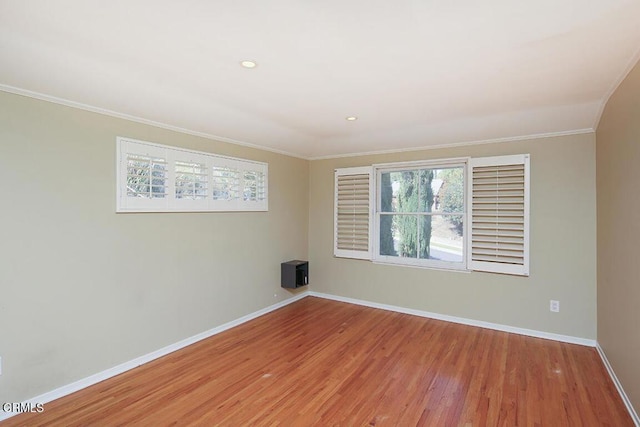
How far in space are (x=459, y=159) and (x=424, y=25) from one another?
8.81 feet

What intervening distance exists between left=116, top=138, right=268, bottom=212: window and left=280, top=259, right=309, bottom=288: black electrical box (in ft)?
3.13

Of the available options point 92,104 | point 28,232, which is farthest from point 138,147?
point 28,232

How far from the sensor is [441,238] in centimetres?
426

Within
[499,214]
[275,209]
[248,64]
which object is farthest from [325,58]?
[499,214]

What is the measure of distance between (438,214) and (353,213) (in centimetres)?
124

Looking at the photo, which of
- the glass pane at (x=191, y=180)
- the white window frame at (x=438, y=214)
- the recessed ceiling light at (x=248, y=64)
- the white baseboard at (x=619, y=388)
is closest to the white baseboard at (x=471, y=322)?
the white baseboard at (x=619, y=388)

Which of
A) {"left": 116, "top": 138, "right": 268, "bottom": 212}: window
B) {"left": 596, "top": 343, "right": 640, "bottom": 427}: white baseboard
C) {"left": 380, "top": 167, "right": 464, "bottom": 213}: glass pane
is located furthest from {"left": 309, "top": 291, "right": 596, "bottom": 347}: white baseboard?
{"left": 116, "top": 138, "right": 268, "bottom": 212}: window

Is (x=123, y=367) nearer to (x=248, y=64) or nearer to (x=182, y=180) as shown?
(x=182, y=180)

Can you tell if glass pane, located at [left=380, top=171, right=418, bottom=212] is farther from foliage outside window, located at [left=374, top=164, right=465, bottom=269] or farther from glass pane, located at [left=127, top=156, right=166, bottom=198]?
glass pane, located at [left=127, top=156, right=166, bottom=198]

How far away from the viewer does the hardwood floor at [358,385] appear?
7.26ft

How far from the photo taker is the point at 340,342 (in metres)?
3.46

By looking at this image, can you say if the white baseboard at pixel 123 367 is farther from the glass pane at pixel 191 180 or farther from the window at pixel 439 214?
the window at pixel 439 214

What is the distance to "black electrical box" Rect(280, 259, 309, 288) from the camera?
14.9 ft

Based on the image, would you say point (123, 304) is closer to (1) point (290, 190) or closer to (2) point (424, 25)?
(1) point (290, 190)
